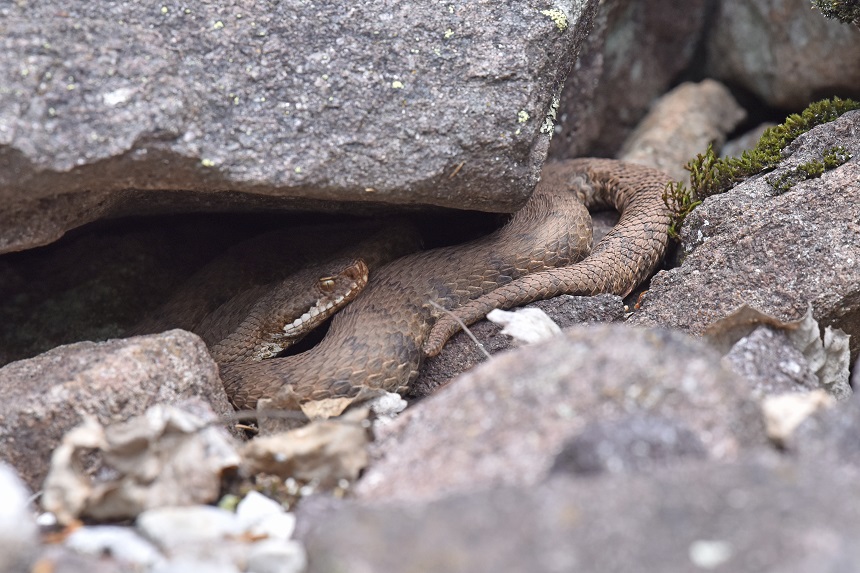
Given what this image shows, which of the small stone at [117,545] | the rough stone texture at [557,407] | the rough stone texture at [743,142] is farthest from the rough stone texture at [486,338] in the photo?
Answer: the rough stone texture at [743,142]

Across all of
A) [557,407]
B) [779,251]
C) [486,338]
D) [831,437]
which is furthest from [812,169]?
[557,407]

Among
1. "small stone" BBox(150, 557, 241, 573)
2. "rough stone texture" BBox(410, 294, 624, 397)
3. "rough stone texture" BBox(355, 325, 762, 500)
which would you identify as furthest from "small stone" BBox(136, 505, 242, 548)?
"rough stone texture" BBox(410, 294, 624, 397)

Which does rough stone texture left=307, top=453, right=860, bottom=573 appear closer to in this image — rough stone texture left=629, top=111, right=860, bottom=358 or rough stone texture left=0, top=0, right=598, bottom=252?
rough stone texture left=0, top=0, right=598, bottom=252

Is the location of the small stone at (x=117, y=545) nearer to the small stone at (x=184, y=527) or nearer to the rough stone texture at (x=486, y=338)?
the small stone at (x=184, y=527)

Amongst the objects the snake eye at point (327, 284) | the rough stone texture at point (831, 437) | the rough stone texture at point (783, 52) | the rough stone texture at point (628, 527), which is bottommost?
the snake eye at point (327, 284)

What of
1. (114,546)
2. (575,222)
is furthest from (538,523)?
(575,222)

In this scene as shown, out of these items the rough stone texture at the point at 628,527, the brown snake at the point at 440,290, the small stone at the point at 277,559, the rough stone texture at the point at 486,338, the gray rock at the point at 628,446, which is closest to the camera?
the rough stone texture at the point at 628,527
